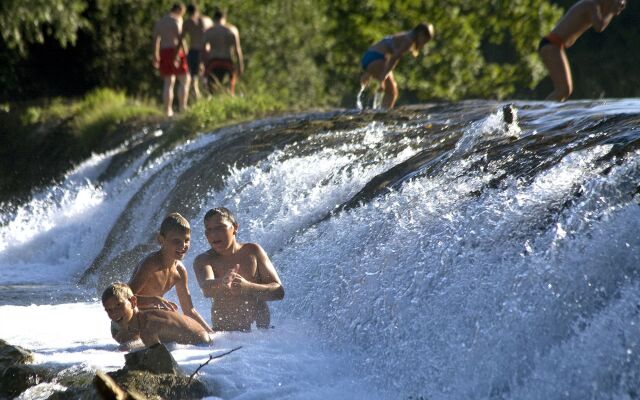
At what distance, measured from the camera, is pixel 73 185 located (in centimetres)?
1459

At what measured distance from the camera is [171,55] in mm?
16188

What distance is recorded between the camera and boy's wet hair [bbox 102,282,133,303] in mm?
6105

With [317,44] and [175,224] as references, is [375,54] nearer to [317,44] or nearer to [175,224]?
[175,224]

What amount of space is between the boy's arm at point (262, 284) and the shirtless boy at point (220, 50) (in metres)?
9.43

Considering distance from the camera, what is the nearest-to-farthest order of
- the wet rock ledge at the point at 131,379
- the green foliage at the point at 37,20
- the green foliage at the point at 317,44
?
the wet rock ledge at the point at 131,379
the green foliage at the point at 37,20
the green foliage at the point at 317,44

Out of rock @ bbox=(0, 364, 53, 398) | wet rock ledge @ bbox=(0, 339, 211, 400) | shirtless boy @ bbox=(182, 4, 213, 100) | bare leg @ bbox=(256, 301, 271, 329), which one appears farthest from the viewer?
shirtless boy @ bbox=(182, 4, 213, 100)

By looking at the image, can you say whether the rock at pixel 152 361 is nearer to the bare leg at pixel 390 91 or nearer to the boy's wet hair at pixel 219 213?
the boy's wet hair at pixel 219 213

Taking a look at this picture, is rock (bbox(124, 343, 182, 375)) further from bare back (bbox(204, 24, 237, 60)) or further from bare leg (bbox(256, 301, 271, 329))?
bare back (bbox(204, 24, 237, 60))

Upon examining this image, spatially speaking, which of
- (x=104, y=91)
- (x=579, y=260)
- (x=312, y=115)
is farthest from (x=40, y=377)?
(x=104, y=91)

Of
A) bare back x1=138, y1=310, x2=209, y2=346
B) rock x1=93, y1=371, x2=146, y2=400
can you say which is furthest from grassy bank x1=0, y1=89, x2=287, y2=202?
rock x1=93, y1=371, x2=146, y2=400

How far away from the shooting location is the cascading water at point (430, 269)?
5387mm

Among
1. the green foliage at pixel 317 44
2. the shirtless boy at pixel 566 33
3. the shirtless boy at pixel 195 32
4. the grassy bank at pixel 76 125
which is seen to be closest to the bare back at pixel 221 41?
the shirtless boy at pixel 195 32

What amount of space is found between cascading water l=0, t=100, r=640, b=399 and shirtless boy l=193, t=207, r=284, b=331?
0.17 m

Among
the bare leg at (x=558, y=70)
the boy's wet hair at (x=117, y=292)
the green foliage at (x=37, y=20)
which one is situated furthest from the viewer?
the green foliage at (x=37, y=20)
